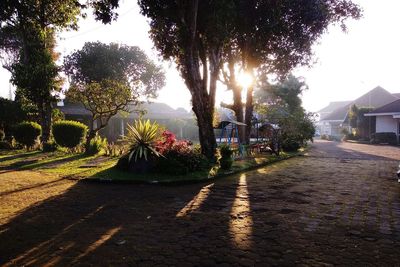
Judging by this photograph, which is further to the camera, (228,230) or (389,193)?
(389,193)

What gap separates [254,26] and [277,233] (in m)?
14.3

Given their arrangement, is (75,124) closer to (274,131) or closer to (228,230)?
(274,131)

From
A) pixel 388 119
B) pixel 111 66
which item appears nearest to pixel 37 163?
pixel 111 66

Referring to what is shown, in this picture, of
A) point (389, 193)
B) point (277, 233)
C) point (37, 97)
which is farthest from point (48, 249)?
point (37, 97)

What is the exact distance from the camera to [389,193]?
8891mm

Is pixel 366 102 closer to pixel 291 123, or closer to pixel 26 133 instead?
pixel 291 123

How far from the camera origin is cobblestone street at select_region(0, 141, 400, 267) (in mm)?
4594

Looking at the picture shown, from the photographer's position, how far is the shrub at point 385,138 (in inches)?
1400

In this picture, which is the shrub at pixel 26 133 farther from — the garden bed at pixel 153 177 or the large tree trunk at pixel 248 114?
the large tree trunk at pixel 248 114

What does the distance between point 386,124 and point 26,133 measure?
3628cm

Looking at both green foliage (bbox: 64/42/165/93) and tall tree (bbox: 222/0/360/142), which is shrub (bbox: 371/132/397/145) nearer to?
tall tree (bbox: 222/0/360/142)

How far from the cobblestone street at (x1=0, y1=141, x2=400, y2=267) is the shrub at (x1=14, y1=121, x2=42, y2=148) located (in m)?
13.9

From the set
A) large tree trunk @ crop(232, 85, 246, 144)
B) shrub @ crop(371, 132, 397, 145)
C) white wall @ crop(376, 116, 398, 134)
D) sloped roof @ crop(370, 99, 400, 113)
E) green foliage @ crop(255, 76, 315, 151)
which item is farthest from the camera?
white wall @ crop(376, 116, 398, 134)

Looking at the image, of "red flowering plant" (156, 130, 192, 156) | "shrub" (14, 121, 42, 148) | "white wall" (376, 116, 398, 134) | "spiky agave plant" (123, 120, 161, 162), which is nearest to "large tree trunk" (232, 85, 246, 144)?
"red flowering plant" (156, 130, 192, 156)
